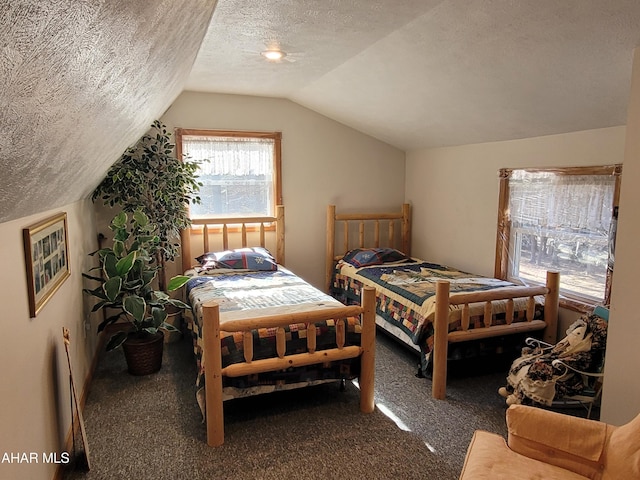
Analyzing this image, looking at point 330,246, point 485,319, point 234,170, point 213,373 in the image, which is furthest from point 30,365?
point 330,246

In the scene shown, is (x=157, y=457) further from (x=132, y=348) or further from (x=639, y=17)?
(x=639, y=17)

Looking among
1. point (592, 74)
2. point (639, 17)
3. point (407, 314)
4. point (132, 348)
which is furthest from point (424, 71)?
point (132, 348)

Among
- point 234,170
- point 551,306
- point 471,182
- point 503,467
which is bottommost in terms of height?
point 503,467

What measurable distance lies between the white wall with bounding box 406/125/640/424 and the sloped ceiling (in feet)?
→ 6.84

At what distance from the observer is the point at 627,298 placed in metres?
2.07

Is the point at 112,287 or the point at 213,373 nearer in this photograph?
the point at 213,373

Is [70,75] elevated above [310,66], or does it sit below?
below

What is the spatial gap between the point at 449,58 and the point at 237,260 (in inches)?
96.9

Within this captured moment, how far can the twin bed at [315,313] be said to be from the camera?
8.00 feet

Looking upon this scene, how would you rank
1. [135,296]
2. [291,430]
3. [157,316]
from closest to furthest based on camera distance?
1. [291,430]
2. [135,296]
3. [157,316]

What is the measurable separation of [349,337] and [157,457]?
1.24m

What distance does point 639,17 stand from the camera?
184 centimetres

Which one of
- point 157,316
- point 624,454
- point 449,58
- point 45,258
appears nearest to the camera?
point 624,454

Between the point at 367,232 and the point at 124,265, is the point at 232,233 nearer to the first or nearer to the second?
the point at 367,232
